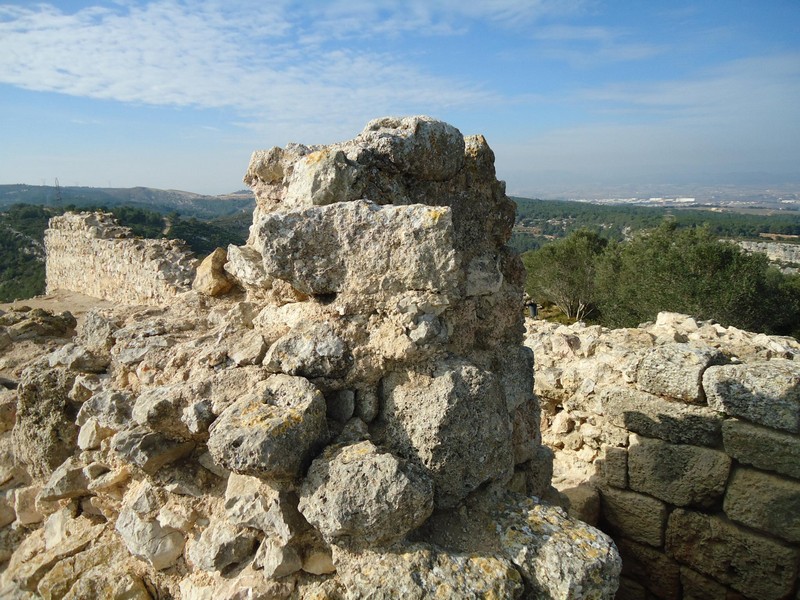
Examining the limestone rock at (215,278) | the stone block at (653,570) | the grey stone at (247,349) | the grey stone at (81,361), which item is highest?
the limestone rock at (215,278)

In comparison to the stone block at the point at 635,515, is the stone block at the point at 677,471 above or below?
above

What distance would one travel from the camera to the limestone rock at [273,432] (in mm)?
2426

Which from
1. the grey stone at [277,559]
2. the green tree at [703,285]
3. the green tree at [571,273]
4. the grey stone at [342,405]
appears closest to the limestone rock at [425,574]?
the grey stone at [277,559]

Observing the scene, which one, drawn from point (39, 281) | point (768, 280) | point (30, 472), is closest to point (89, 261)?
point (30, 472)

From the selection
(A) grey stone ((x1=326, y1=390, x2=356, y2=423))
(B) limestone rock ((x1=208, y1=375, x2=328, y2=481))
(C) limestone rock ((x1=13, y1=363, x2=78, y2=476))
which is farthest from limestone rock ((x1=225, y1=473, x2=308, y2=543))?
(C) limestone rock ((x1=13, y1=363, x2=78, y2=476))

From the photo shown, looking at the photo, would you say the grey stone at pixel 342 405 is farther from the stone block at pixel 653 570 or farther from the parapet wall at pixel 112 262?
the parapet wall at pixel 112 262

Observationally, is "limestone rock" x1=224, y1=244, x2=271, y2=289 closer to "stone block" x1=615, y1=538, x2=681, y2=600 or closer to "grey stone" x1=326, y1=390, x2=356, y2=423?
"grey stone" x1=326, y1=390, x2=356, y2=423

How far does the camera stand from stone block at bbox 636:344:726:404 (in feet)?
15.5

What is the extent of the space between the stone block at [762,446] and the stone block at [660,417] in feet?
0.42

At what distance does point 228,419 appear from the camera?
2.60 meters

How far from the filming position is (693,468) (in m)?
4.69

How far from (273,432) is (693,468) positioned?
13.5ft

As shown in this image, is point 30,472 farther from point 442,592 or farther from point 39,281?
point 39,281

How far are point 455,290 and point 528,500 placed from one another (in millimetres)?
1276
